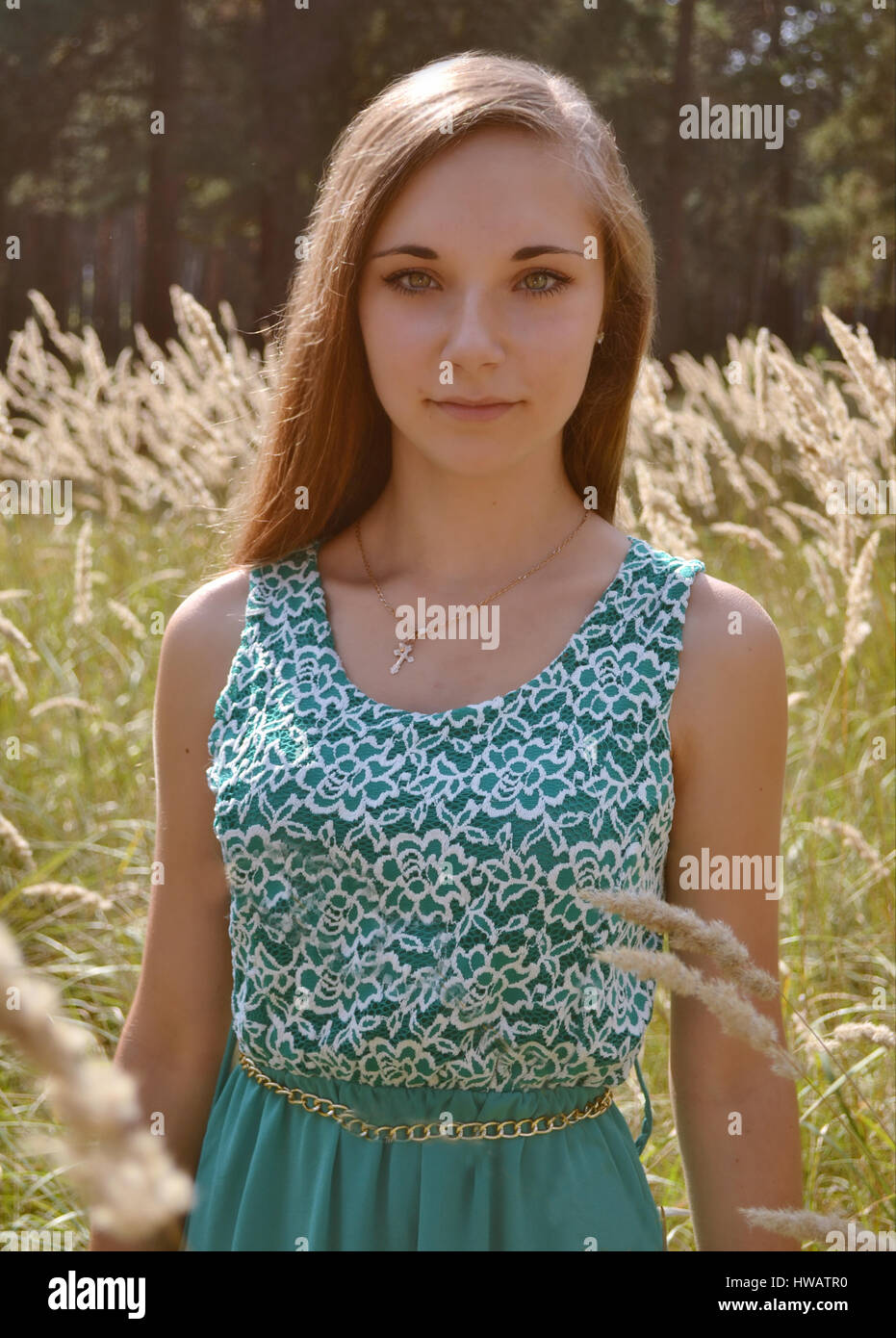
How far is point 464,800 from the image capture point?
1.33 m

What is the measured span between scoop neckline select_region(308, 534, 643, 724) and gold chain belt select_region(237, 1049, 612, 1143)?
417 millimetres

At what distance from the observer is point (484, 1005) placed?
132 cm

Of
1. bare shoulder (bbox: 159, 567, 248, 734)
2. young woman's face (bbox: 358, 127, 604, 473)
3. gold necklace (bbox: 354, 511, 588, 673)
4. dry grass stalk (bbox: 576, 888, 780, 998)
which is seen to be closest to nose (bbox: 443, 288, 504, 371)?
young woman's face (bbox: 358, 127, 604, 473)

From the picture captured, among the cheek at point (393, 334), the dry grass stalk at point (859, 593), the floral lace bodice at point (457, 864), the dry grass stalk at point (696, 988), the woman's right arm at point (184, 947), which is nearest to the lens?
the dry grass stalk at point (696, 988)

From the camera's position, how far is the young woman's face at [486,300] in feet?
4.60

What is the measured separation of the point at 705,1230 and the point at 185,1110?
60 centimetres

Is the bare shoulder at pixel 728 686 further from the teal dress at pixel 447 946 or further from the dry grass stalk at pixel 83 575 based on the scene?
the dry grass stalk at pixel 83 575

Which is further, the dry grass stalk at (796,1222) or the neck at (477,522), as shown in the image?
the neck at (477,522)

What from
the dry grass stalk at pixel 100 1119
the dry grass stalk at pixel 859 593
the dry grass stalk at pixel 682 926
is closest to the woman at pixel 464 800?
the dry grass stalk at pixel 682 926

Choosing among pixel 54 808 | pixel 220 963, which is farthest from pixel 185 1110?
pixel 54 808

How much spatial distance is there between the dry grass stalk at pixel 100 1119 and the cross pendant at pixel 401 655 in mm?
1096

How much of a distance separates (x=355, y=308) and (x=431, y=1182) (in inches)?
39.0

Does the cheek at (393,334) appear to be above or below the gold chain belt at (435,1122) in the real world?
above

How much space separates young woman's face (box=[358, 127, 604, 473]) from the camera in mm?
1402
